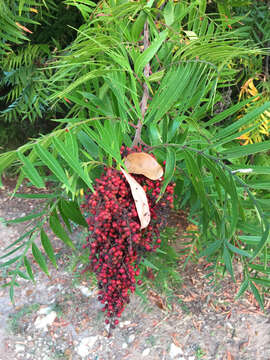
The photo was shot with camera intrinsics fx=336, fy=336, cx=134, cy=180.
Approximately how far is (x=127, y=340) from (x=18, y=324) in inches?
20.2

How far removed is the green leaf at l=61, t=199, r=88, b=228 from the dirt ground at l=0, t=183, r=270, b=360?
0.90 metres

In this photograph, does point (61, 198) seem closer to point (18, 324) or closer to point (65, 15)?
point (18, 324)

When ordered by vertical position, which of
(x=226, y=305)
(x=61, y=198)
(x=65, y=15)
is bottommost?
(x=226, y=305)

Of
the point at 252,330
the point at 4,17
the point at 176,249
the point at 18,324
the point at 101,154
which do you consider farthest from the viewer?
the point at 176,249

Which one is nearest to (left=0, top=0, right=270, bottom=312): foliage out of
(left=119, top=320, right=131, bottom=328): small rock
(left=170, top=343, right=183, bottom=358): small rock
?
(left=170, top=343, right=183, bottom=358): small rock

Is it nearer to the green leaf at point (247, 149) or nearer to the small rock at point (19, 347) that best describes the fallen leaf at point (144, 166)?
the green leaf at point (247, 149)

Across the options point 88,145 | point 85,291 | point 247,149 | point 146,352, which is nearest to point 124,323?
point 146,352

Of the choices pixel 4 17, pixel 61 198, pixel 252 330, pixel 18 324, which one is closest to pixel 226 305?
pixel 252 330

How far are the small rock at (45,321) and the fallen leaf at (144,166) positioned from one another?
1.22 meters

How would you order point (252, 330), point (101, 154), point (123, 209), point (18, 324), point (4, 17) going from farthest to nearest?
1. point (18, 324)
2. point (252, 330)
3. point (4, 17)
4. point (101, 154)
5. point (123, 209)

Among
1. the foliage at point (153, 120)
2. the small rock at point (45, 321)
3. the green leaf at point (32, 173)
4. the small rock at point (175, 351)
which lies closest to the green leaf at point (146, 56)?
the foliage at point (153, 120)

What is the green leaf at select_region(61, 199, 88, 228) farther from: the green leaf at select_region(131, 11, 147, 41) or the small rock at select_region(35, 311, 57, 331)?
the small rock at select_region(35, 311, 57, 331)

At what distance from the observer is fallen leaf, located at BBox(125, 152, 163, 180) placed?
599 millimetres

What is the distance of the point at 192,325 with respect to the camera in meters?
1.50
